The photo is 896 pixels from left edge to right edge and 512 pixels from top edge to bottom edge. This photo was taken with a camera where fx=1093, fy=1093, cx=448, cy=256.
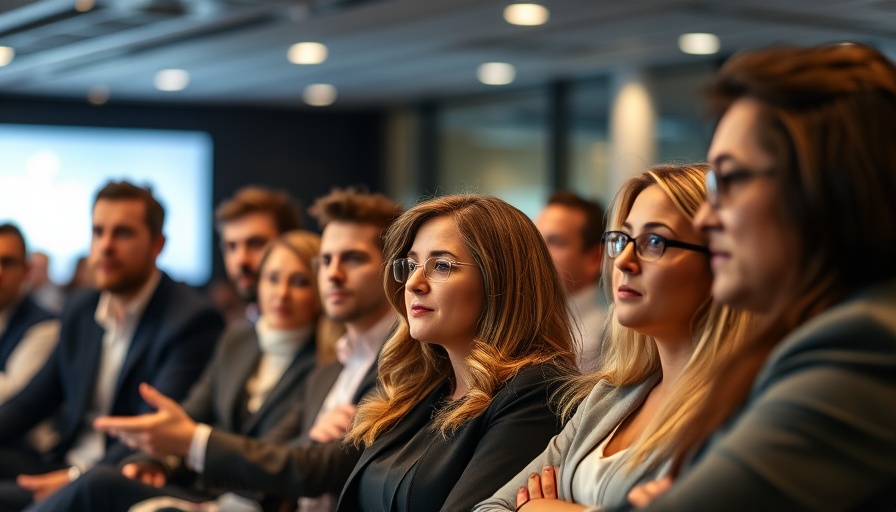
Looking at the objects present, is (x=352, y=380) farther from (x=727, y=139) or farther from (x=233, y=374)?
(x=727, y=139)

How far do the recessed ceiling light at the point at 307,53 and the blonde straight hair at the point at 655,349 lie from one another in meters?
6.64

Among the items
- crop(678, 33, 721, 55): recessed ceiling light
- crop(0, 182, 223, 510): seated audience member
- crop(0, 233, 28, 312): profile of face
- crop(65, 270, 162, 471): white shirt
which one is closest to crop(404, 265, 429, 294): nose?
crop(0, 182, 223, 510): seated audience member

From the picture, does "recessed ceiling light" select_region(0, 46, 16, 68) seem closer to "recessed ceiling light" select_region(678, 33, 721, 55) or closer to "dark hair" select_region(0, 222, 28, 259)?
"dark hair" select_region(0, 222, 28, 259)

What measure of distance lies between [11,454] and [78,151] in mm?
7454

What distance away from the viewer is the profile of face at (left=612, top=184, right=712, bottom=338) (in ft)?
6.08

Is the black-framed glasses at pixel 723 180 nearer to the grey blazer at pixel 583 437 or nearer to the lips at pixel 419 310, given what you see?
the grey blazer at pixel 583 437

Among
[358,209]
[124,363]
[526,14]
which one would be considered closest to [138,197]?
[124,363]

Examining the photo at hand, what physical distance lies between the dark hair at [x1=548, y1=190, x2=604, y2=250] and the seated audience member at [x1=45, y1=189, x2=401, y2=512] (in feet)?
4.37

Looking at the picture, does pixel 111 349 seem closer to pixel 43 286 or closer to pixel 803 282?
pixel 803 282

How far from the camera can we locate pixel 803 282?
51.0 inches

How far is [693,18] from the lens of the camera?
7164mm

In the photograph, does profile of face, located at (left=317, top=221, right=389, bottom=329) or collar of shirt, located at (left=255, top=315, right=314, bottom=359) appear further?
collar of shirt, located at (left=255, top=315, right=314, bottom=359)

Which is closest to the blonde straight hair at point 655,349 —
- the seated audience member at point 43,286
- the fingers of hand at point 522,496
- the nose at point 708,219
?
the fingers of hand at point 522,496

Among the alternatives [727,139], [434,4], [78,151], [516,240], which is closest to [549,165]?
[434,4]
